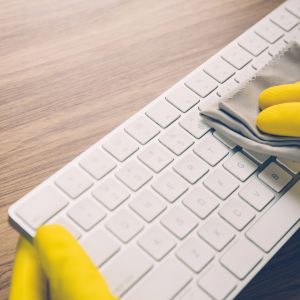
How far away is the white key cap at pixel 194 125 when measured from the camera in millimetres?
417

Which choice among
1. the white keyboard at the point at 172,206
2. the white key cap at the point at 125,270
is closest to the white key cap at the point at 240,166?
the white keyboard at the point at 172,206

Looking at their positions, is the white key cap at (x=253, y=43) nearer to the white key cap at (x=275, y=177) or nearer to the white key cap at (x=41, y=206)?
the white key cap at (x=275, y=177)

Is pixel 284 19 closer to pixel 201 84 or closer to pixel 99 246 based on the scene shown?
pixel 201 84

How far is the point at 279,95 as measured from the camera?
0.41m

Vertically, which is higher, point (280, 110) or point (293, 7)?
point (293, 7)

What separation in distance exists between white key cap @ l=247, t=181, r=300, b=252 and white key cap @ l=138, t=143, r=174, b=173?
83 mm

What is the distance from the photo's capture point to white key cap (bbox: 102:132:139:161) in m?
0.40

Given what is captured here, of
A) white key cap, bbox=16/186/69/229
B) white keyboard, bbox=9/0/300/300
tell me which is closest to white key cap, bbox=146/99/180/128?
white keyboard, bbox=9/0/300/300

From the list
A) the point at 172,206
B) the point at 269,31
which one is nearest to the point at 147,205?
the point at 172,206

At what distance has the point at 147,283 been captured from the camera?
0.34 m

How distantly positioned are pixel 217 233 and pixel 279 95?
0.12 m

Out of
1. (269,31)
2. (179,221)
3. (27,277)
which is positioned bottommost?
(27,277)

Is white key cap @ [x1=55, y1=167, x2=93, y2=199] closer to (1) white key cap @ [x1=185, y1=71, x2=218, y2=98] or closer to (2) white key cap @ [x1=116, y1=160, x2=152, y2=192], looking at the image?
(2) white key cap @ [x1=116, y1=160, x2=152, y2=192]

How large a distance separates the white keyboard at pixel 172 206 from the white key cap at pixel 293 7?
138 mm
